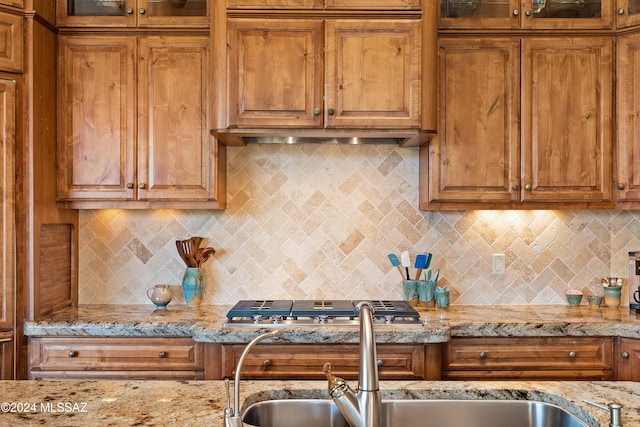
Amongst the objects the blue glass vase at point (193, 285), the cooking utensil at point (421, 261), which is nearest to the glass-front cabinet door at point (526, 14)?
the cooking utensil at point (421, 261)

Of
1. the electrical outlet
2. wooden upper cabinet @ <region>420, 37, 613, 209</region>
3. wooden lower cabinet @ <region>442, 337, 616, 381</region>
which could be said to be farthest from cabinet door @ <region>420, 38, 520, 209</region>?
wooden lower cabinet @ <region>442, 337, 616, 381</region>

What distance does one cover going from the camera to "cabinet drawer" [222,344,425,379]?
98.6 inches

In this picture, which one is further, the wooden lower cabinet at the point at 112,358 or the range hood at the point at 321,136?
the range hood at the point at 321,136

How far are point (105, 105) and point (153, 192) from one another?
1.70 feet

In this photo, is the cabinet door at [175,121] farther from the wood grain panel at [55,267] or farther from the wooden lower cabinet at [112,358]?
the wooden lower cabinet at [112,358]

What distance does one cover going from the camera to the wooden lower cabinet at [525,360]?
2.58 metres

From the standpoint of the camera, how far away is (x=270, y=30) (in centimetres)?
270

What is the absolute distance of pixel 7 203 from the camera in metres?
2.57

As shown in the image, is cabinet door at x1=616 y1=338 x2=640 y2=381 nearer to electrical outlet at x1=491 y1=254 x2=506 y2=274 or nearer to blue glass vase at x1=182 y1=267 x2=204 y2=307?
electrical outlet at x1=491 y1=254 x2=506 y2=274

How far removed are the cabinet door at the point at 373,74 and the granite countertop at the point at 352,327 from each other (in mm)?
987

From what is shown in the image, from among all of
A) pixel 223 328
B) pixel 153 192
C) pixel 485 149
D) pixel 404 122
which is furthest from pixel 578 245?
pixel 153 192

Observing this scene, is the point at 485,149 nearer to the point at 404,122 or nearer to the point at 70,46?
the point at 404,122

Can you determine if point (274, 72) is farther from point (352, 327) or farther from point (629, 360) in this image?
point (629, 360)

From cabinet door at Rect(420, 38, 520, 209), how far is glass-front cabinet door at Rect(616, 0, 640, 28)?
1.76 ft
